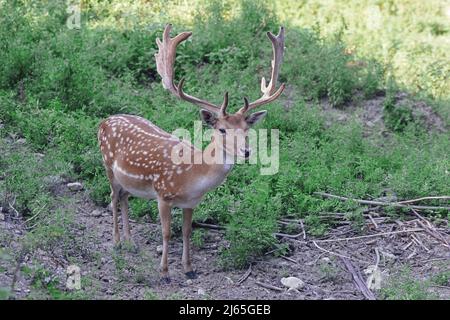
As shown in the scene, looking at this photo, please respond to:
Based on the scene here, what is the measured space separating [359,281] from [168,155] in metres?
1.99

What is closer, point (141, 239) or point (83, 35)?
point (141, 239)

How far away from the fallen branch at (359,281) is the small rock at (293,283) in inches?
18.1

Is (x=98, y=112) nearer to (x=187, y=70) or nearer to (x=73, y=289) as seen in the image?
(x=187, y=70)

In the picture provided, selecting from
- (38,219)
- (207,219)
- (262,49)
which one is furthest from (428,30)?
(38,219)

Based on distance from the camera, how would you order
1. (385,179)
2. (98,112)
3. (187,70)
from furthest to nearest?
(187,70) → (98,112) → (385,179)

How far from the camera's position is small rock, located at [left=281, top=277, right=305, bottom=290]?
26.2 ft


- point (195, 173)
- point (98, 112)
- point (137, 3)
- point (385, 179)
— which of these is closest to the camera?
point (195, 173)

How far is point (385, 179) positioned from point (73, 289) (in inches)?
146

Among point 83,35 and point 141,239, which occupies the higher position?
point 83,35

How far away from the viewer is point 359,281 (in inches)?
316

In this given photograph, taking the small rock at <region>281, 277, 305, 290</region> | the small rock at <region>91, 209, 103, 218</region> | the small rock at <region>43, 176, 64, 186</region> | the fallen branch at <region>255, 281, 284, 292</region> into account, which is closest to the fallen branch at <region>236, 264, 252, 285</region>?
the fallen branch at <region>255, 281, 284, 292</region>

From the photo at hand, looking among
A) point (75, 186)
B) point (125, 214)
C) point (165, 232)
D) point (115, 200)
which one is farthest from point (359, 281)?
point (75, 186)

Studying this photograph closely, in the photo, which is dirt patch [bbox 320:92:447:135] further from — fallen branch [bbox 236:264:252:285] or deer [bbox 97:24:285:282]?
fallen branch [bbox 236:264:252:285]

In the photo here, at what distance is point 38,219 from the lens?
8.75m
